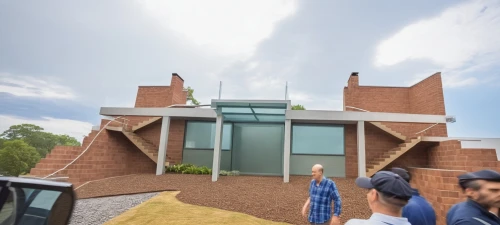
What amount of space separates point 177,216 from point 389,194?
5.50m

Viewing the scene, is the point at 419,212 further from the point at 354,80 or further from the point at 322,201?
the point at 354,80

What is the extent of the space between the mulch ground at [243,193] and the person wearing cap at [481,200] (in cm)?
453

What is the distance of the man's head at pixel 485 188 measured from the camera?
6.01ft

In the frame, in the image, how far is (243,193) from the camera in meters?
8.18

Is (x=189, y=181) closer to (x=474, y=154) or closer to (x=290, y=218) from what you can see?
(x=290, y=218)

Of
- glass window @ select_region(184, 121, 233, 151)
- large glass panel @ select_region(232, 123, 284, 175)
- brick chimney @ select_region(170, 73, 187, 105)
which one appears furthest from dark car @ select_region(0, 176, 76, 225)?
brick chimney @ select_region(170, 73, 187, 105)

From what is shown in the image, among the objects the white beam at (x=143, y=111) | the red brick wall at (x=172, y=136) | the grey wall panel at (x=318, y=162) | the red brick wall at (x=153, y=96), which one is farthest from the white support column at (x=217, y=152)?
the red brick wall at (x=153, y=96)

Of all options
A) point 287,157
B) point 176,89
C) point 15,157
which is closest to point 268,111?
point 287,157

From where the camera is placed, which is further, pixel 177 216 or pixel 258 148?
pixel 258 148

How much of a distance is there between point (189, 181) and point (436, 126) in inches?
537

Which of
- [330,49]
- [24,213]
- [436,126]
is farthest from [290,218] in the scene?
[330,49]

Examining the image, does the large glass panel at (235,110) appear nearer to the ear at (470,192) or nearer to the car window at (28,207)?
the ear at (470,192)

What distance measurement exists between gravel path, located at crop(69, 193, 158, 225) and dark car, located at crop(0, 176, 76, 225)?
4.39 meters

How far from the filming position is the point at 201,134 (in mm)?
14234
